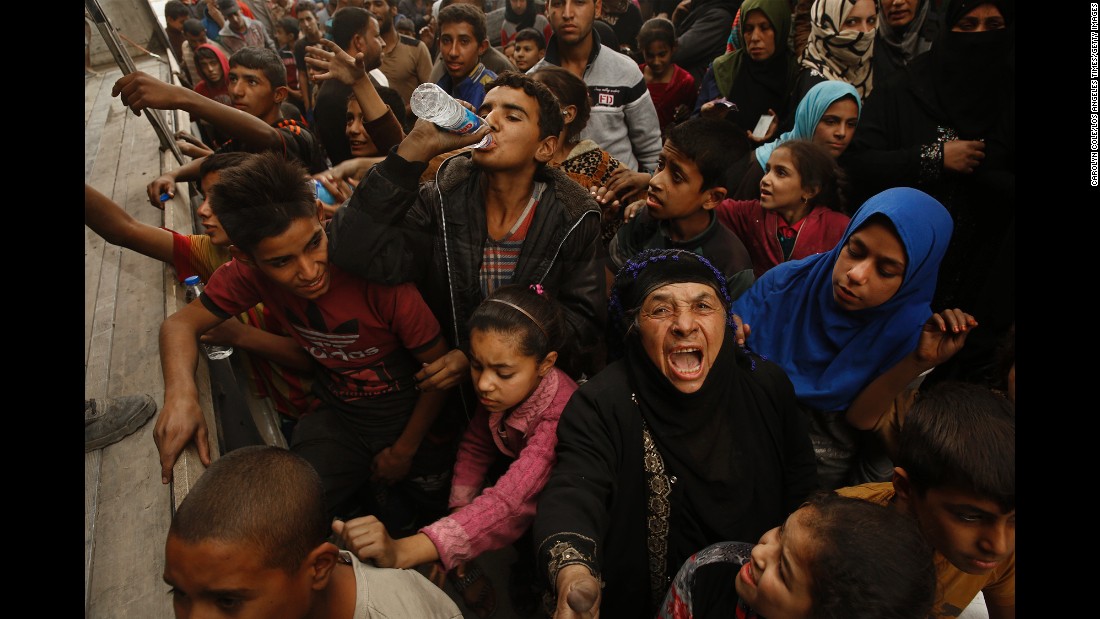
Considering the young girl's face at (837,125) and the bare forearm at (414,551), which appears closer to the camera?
the bare forearm at (414,551)

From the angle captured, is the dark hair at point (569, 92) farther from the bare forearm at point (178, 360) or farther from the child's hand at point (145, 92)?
the bare forearm at point (178, 360)

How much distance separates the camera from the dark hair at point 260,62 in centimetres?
341

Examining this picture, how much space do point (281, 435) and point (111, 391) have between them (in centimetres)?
78

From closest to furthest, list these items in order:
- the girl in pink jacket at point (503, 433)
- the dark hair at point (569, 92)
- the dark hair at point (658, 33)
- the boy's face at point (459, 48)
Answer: the girl in pink jacket at point (503, 433), the dark hair at point (569, 92), the boy's face at point (459, 48), the dark hair at point (658, 33)

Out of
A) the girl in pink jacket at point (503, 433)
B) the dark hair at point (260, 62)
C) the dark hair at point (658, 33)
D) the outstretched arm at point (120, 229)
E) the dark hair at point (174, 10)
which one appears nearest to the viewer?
the girl in pink jacket at point (503, 433)

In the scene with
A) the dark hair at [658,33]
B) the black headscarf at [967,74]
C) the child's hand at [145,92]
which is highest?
the black headscarf at [967,74]

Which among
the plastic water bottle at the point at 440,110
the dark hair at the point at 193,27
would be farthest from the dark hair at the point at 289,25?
the plastic water bottle at the point at 440,110

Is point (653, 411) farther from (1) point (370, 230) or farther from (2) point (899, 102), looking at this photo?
(2) point (899, 102)

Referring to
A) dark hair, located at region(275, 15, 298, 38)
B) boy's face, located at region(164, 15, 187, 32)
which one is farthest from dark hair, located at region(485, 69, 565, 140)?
boy's face, located at region(164, 15, 187, 32)

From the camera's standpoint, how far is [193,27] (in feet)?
21.4

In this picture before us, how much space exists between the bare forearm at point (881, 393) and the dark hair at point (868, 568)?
84cm

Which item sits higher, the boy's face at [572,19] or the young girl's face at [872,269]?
the boy's face at [572,19]

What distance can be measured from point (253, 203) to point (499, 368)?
3.03 feet
